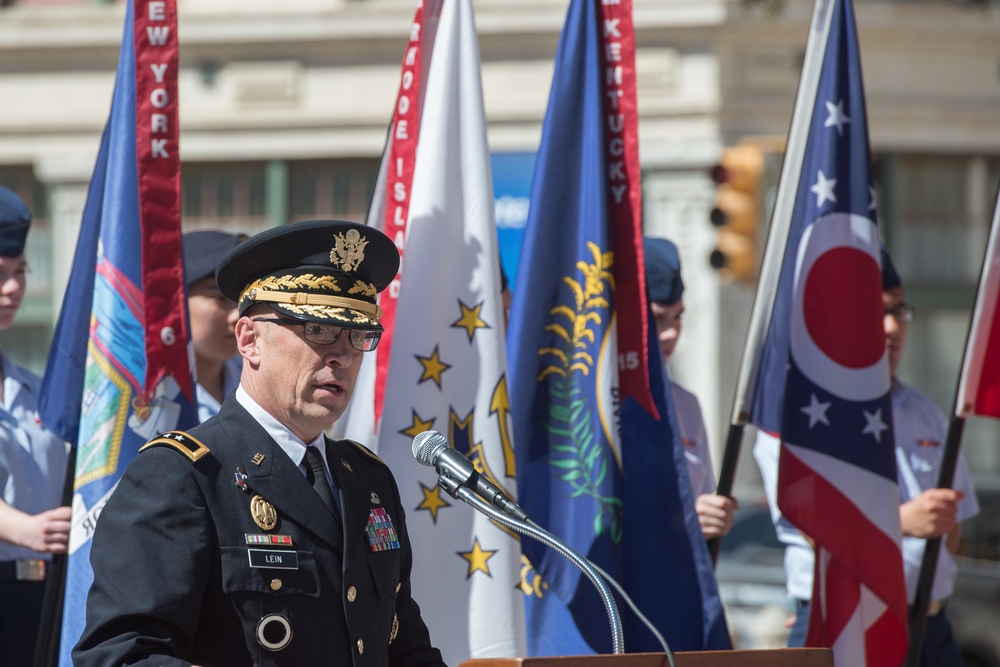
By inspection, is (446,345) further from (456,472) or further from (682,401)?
(456,472)

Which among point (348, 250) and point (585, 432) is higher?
point (348, 250)

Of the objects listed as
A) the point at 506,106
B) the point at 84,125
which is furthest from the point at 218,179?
the point at 506,106

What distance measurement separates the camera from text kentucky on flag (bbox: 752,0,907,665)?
14.7 ft

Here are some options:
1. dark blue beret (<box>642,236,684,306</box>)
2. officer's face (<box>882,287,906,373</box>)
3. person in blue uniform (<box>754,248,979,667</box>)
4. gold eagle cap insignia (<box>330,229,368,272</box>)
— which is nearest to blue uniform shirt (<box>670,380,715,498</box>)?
person in blue uniform (<box>754,248,979,667</box>)

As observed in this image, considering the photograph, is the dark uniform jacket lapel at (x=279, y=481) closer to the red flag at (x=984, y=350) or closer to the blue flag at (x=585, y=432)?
the blue flag at (x=585, y=432)

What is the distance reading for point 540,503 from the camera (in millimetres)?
4219

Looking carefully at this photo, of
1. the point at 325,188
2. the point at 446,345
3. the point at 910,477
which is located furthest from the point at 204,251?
the point at 325,188

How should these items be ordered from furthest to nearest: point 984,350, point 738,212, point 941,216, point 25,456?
1. point 941,216
2. point 738,212
3. point 984,350
4. point 25,456

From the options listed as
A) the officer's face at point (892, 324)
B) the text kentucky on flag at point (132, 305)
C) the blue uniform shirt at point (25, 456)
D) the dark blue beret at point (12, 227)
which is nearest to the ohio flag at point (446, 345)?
the text kentucky on flag at point (132, 305)

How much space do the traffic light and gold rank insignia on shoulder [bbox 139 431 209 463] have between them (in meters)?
8.66

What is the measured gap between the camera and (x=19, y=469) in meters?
4.29

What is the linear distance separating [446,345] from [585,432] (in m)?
0.48

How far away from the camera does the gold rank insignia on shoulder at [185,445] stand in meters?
2.67

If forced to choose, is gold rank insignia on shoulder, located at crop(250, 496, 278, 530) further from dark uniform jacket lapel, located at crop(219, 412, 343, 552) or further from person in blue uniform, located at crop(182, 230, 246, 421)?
person in blue uniform, located at crop(182, 230, 246, 421)
